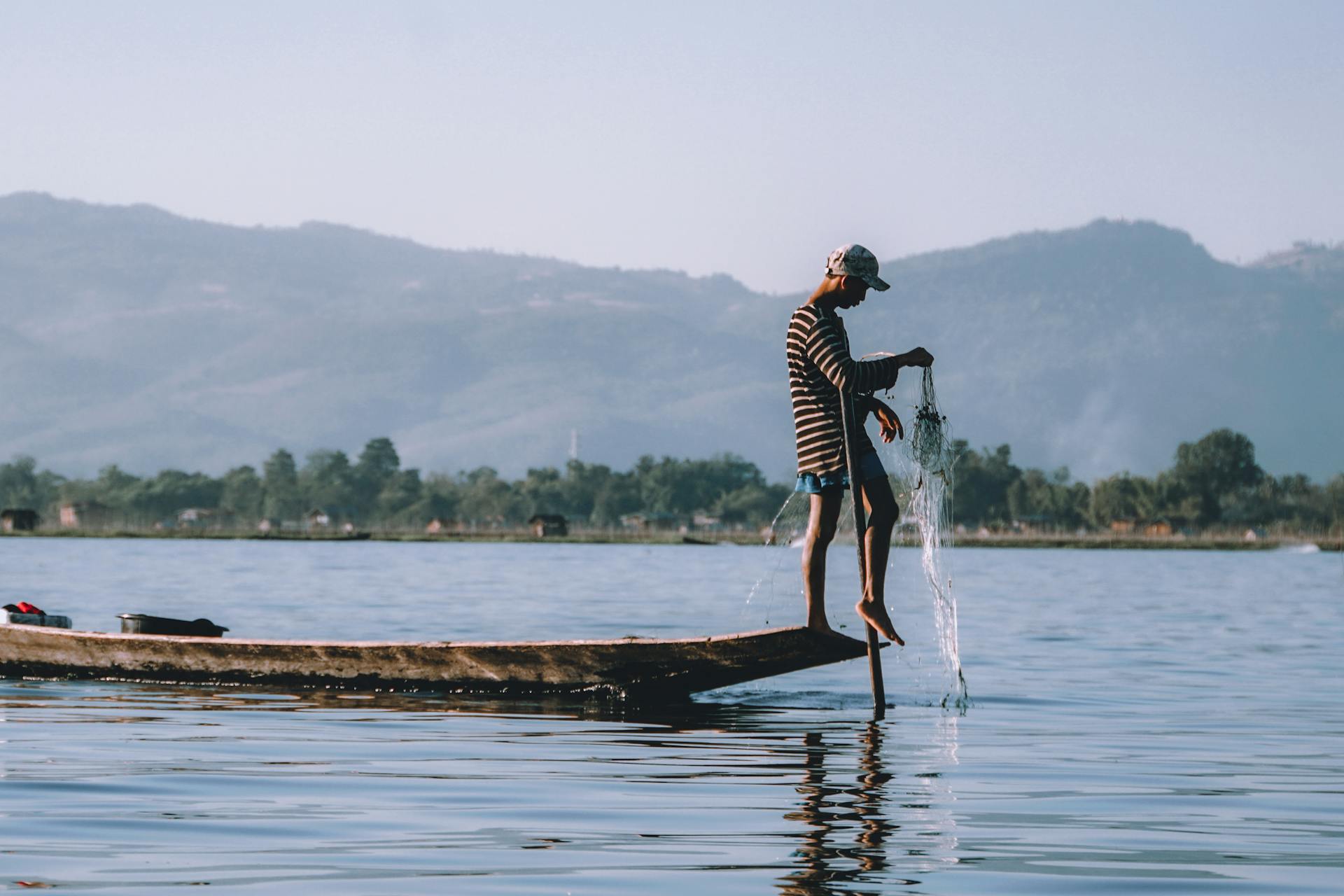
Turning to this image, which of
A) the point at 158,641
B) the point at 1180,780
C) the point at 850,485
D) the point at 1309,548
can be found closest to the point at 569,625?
the point at 158,641

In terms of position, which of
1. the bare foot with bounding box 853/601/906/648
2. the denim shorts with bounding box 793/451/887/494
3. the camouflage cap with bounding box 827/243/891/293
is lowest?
the bare foot with bounding box 853/601/906/648

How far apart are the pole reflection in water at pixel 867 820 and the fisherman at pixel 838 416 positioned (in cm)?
134

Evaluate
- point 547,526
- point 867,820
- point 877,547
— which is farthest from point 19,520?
point 867,820

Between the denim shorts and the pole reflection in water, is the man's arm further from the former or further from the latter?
the pole reflection in water

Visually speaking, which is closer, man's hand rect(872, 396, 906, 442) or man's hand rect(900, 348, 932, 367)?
man's hand rect(900, 348, 932, 367)

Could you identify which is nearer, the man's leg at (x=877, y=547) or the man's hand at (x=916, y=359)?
the man's hand at (x=916, y=359)

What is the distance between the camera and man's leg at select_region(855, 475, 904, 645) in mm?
13547

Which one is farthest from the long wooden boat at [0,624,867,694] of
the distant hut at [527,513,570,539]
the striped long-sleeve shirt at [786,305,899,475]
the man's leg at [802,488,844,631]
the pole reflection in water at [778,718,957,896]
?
the distant hut at [527,513,570,539]

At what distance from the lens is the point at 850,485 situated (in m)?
13.6

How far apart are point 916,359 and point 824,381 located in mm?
739

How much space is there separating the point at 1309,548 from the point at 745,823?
189 metres

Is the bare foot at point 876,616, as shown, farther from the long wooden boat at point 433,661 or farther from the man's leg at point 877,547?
the long wooden boat at point 433,661

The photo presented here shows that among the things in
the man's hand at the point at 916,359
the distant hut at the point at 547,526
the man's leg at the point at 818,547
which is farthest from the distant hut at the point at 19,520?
the man's hand at the point at 916,359

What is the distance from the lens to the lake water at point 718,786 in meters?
8.23
